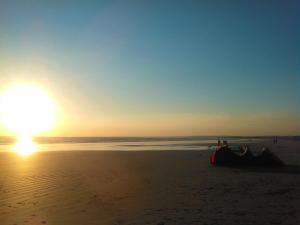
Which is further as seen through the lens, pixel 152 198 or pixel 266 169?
A: pixel 266 169

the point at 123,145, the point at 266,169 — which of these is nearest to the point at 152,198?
the point at 266,169

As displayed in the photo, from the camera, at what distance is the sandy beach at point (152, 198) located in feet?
28.2

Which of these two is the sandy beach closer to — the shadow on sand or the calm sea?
the shadow on sand

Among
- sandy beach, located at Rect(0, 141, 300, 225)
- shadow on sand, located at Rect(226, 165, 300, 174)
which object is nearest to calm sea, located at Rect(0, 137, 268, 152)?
shadow on sand, located at Rect(226, 165, 300, 174)

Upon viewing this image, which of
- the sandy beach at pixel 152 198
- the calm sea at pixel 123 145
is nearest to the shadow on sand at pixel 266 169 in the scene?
the sandy beach at pixel 152 198

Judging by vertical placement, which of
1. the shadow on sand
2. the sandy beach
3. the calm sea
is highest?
the calm sea

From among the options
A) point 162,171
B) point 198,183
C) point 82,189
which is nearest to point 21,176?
point 82,189

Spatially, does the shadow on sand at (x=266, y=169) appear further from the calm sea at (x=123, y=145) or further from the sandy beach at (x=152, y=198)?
the calm sea at (x=123, y=145)

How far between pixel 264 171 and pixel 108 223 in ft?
35.5

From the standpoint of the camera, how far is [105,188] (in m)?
12.9

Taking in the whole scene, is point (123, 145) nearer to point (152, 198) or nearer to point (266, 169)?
point (266, 169)

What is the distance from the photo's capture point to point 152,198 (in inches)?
436

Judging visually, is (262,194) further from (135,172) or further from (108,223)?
(135,172)

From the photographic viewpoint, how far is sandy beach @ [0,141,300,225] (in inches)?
339
